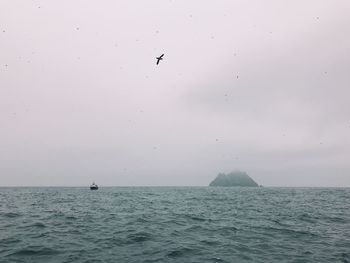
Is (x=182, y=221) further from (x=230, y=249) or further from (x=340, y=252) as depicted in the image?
(x=340, y=252)

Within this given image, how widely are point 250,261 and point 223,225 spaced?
939 cm

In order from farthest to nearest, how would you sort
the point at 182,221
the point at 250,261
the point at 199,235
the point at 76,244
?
the point at 182,221
the point at 199,235
the point at 76,244
the point at 250,261

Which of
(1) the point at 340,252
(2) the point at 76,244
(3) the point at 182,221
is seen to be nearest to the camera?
(1) the point at 340,252

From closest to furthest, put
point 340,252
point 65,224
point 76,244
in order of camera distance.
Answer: point 340,252 → point 76,244 → point 65,224

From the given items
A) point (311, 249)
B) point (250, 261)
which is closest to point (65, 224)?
point (250, 261)

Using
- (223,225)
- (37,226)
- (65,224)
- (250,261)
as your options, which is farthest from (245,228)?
(37,226)

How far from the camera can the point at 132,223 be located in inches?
924

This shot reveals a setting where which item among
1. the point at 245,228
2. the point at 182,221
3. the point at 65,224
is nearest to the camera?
the point at 245,228

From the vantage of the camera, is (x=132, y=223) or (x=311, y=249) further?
(x=132, y=223)

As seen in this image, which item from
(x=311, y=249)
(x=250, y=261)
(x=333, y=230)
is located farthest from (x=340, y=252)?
(x=333, y=230)

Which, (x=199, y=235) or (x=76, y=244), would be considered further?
(x=199, y=235)

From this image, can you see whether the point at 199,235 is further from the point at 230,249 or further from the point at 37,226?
the point at 37,226

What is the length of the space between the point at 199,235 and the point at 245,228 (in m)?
4.28

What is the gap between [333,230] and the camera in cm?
2164
